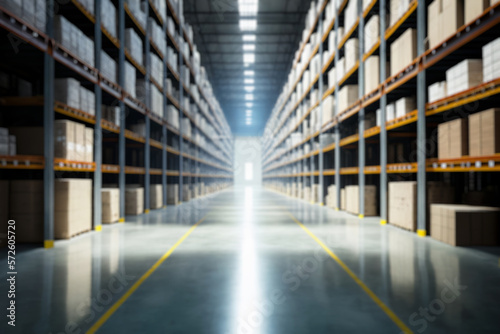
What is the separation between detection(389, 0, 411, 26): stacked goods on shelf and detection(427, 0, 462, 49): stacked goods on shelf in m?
0.96

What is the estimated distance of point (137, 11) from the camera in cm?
1033

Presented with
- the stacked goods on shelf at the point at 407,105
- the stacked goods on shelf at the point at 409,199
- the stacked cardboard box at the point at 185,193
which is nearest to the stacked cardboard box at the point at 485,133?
the stacked goods on shelf at the point at 409,199

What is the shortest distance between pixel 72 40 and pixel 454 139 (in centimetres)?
732

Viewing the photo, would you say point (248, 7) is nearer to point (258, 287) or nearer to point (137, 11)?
point (137, 11)

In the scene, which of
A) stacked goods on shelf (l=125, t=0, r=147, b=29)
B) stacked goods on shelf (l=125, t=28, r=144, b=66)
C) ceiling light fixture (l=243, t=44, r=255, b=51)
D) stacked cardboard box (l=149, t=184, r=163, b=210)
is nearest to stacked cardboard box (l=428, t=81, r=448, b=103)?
stacked goods on shelf (l=125, t=28, r=144, b=66)

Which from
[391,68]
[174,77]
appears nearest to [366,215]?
[391,68]

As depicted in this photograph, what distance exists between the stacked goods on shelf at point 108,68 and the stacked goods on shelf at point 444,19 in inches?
278

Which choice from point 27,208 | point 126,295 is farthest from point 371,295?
point 27,208

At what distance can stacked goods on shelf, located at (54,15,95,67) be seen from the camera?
20.9 feet

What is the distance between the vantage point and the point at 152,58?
1176 cm

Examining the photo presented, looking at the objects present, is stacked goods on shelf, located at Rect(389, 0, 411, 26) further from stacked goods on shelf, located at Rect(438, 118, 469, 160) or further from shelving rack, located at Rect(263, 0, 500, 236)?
stacked goods on shelf, located at Rect(438, 118, 469, 160)

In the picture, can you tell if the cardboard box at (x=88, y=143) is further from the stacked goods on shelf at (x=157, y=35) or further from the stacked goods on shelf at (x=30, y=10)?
the stacked goods on shelf at (x=157, y=35)

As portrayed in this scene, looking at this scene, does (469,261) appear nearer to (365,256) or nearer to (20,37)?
(365,256)

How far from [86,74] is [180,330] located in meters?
6.21
